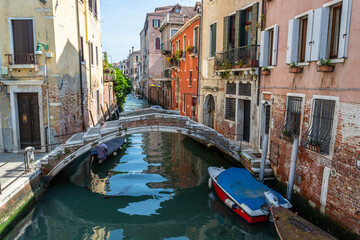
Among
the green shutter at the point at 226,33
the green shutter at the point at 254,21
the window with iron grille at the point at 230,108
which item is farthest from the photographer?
the window with iron grille at the point at 230,108

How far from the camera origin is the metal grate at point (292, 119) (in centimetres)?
670

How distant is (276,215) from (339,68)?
10.4ft

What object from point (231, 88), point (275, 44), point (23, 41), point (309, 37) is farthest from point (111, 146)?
point (309, 37)

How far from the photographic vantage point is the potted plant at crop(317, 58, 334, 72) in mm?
5377

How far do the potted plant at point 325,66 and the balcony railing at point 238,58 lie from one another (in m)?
3.17

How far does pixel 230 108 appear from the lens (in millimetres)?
10867

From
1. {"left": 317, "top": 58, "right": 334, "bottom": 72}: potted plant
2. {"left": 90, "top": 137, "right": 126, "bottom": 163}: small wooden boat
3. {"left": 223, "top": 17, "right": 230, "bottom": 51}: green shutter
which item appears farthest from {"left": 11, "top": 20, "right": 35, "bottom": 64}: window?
{"left": 317, "top": 58, "right": 334, "bottom": 72}: potted plant

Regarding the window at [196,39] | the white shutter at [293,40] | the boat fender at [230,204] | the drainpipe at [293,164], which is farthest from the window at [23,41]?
the drainpipe at [293,164]

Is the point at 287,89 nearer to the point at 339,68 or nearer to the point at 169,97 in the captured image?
the point at 339,68

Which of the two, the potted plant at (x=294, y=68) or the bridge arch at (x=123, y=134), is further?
the bridge arch at (x=123, y=134)

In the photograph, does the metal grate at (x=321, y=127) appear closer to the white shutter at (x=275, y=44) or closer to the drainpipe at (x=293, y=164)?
the drainpipe at (x=293, y=164)

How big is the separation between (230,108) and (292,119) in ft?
13.2

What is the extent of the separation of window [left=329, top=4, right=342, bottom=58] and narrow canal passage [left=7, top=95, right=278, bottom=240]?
13.2ft

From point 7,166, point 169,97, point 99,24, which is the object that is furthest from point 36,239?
point 169,97
